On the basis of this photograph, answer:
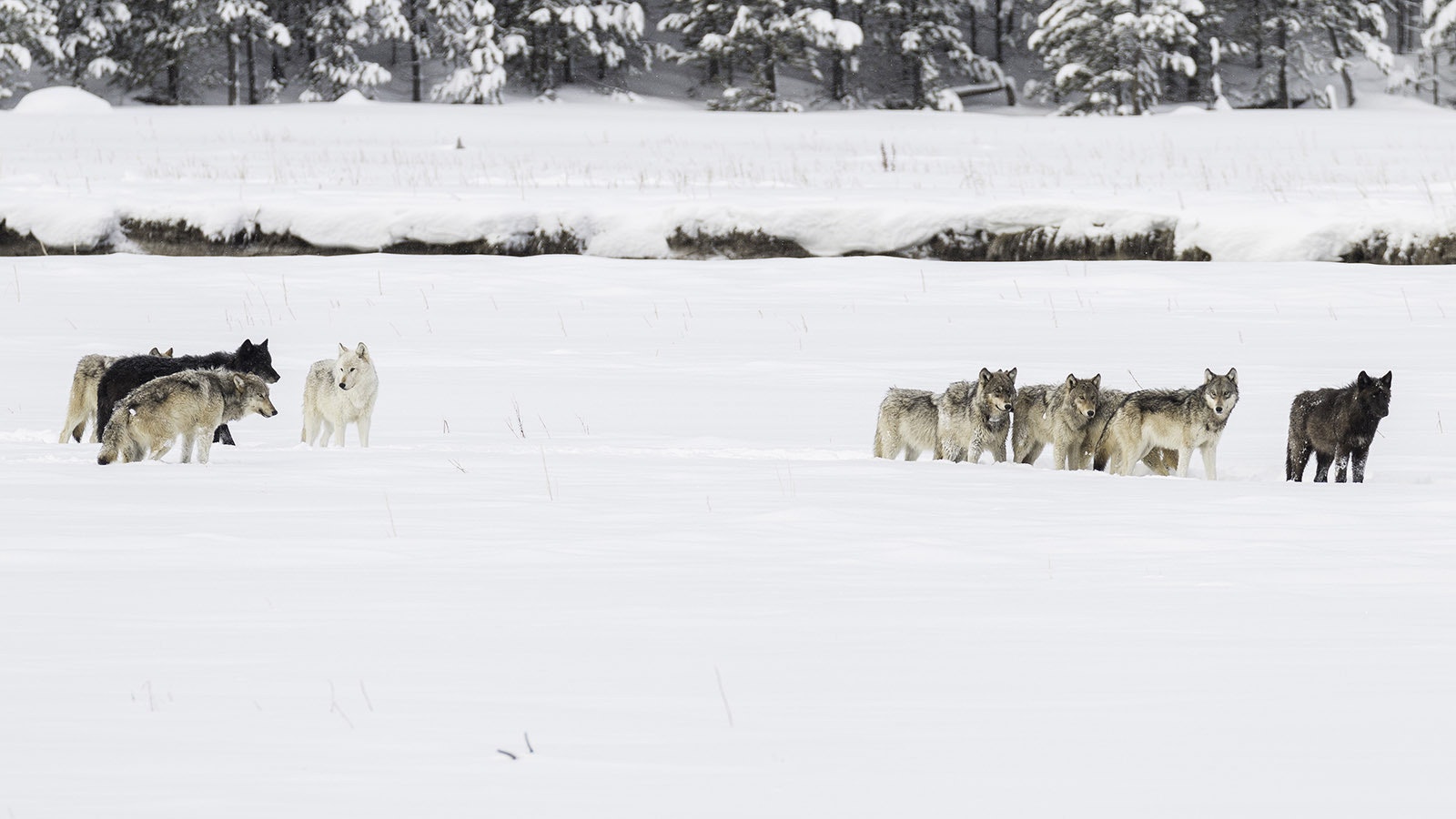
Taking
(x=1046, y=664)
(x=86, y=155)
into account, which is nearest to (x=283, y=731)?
(x=1046, y=664)

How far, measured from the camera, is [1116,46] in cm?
4950

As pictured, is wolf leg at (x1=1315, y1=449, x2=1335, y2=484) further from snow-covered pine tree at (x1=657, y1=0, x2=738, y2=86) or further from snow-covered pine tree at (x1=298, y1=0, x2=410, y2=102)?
snow-covered pine tree at (x1=298, y1=0, x2=410, y2=102)

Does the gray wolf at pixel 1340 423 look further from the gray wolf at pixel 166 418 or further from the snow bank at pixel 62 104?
the snow bank at pixel 62 104

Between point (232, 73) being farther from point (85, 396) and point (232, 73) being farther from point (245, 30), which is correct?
point (85, 396)

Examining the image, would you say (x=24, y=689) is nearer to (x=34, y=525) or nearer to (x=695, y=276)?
(x=34, y=525)

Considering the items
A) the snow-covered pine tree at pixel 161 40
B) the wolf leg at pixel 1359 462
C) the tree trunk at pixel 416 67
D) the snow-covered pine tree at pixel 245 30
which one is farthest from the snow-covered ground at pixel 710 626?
the tree trunk at pixel 416 67

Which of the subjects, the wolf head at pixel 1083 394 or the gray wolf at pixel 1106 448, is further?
the gray wolf at pixel 1106 448

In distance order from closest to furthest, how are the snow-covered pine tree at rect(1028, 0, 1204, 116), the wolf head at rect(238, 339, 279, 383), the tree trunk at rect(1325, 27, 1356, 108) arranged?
the wolf head at rect(238, 339, 279, 383), the snow-covered pine tree at rect(1028, 0, 1204, 116), the tree trunk at rect(1325, 27, 1356, 108)

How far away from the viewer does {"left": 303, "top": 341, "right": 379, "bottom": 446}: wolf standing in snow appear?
11.5 meters

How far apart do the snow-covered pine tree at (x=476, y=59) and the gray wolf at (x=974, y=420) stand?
42692 mm

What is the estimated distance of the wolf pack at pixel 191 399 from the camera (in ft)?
30.9

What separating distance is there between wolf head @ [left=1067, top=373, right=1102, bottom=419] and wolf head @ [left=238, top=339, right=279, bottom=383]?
20.8 feet

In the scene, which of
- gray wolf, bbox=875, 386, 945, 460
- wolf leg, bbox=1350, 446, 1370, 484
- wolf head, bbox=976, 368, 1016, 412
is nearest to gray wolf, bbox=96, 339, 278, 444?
gray wolf, bbox=875, 386, 945, 460

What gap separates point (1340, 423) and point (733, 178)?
16.9 metres
